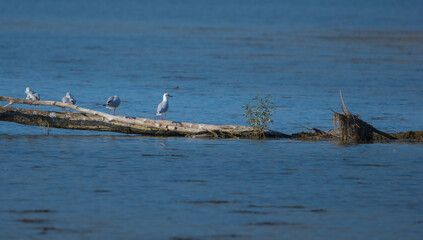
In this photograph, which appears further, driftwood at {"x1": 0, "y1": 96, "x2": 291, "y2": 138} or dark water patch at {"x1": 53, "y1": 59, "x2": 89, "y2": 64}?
dark water patch at {"x1": 53, "y1": 59, "x2": 89, "y2": 64}

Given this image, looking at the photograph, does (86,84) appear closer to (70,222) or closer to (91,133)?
(91,133)

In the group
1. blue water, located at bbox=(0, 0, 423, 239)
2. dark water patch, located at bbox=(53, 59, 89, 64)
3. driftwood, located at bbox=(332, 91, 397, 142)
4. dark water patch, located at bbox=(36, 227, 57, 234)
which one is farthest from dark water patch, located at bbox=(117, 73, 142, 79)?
dark water patch, located at bbox=(36, 227, 57, 234)

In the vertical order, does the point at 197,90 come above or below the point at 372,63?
below

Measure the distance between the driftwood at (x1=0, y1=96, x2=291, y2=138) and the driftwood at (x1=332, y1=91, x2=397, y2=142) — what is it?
2.25 metres

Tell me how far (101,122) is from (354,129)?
6.24 m

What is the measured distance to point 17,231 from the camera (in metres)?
11.4

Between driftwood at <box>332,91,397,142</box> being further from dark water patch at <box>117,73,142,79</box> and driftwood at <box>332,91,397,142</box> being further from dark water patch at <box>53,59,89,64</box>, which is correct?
dark water patch at <box>53,59,89,64</box>

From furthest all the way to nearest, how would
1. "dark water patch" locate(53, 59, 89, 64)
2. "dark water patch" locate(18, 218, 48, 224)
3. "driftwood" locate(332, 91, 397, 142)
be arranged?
1. "dark water patch" locate(53, 59, 89, 64)
2. "driftwood" locate(332, 91, 397, 142)
3. "dark water patch" locate(18, 218, 48, 224)

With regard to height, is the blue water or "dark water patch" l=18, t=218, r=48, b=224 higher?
the blue water

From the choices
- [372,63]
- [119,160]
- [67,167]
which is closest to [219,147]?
[119,160]

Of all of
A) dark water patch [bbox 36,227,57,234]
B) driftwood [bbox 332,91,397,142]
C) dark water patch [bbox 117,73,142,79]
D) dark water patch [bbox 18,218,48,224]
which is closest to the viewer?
dark water patch [bbox 36,227,57,234]

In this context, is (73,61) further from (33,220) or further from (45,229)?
(45,229)

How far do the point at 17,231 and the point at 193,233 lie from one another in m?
2.60

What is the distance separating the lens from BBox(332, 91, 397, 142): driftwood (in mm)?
18828
